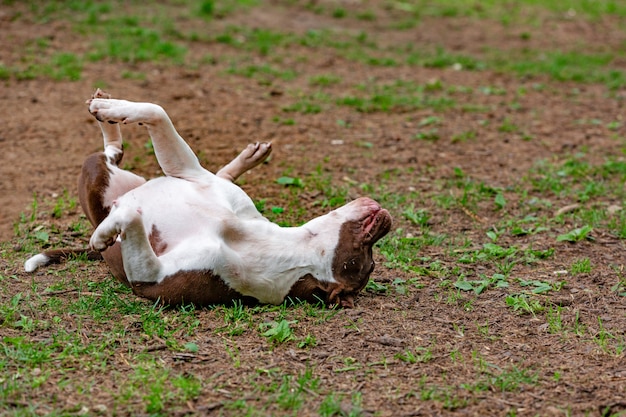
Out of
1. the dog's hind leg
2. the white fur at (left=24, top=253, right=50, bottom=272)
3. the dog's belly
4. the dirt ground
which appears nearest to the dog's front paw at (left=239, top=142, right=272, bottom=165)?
the dog's hind leg

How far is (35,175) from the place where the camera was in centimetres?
654

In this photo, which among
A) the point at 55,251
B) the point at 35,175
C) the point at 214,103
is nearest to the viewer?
the point at 55,251

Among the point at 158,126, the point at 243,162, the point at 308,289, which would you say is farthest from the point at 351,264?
the point at 158,126

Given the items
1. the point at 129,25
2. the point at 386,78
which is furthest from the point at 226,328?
the point at 129,25

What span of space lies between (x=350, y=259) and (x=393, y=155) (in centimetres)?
303

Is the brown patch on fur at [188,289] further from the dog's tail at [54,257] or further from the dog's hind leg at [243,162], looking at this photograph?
the dog's hind leg at [243,162]

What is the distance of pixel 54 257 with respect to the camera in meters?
5.04

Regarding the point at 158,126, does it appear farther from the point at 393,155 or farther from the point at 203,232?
the point at 393,155

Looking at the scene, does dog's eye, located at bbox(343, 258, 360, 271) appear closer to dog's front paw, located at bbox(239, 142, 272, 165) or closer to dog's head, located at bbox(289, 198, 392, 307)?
dog's head, located at bbox(289, 198, 392, 307)

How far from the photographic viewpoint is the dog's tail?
4934 mm

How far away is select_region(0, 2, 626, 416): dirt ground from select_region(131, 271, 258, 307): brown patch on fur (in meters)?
0.11

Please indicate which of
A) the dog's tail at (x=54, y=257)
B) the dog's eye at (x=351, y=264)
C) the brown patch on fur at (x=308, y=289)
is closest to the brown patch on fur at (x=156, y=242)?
the dog's tail at (x=54, y=257)

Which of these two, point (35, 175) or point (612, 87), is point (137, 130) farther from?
point (612, 87)

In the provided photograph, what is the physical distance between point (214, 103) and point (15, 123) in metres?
1.81
